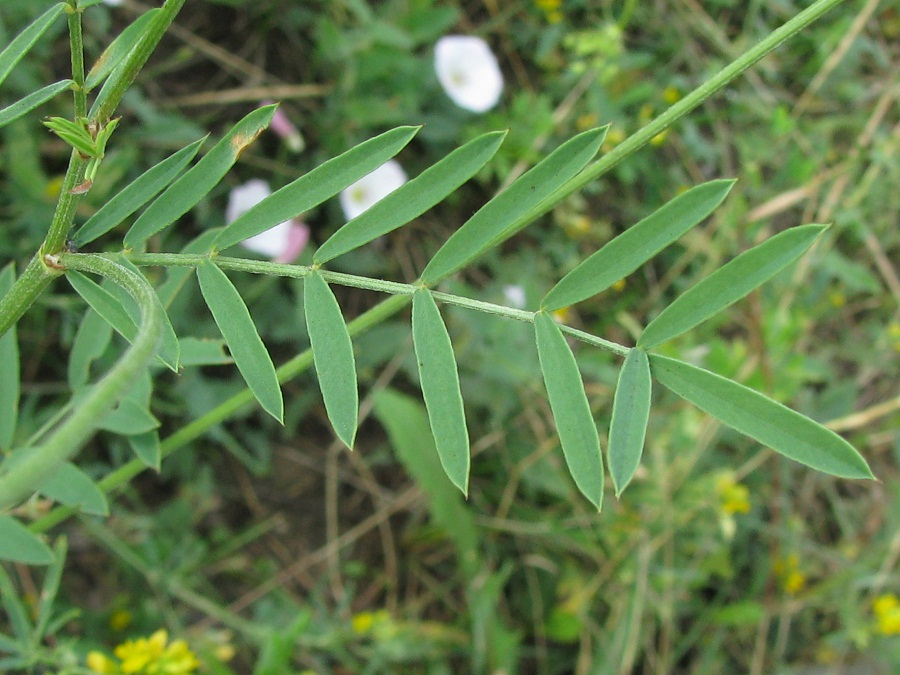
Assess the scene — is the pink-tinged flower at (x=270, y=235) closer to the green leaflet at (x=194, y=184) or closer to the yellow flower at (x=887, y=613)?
the green leaflet at (x=194, y=184)

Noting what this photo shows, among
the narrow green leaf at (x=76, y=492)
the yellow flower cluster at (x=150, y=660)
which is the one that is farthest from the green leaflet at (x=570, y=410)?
the yellow flower cluster at (x=150, y=660)

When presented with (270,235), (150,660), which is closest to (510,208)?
(150,660)

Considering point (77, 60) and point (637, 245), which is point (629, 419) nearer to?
point (637, 245)

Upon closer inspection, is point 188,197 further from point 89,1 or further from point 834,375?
point 834,375

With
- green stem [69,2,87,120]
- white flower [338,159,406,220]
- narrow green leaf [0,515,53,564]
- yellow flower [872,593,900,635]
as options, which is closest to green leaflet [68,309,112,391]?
narrow green leaf [0,515,53,564]

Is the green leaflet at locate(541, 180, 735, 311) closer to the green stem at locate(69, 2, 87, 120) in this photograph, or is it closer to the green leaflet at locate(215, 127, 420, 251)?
the green leaflet at locate(215, 127, 420, 251)

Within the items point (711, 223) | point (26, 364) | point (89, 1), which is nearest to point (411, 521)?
point (26, 364)
